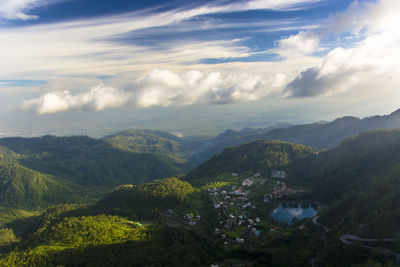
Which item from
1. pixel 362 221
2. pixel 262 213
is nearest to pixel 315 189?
pixel 262 213

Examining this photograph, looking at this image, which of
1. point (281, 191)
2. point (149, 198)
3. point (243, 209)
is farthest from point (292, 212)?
point (149, 198)

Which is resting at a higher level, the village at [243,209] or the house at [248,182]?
the house at [248,182]

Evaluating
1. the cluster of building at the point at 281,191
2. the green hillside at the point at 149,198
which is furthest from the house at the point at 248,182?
the green hillside at the point at 149,198

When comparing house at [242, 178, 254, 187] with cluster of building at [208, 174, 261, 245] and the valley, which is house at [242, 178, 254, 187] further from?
the valley

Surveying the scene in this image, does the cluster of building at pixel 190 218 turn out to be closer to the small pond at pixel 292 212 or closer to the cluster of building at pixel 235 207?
the cluster of building at pixel 235 207

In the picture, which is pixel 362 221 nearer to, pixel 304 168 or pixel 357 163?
pixel 357 163

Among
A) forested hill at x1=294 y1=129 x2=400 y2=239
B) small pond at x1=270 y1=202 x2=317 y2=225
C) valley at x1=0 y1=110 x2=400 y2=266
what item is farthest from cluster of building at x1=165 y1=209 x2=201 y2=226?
forested hill at x1=294 y1=129 x2=400 y2=239

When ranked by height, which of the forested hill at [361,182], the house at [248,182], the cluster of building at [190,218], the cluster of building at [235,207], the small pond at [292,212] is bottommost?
the small pond at [292,212]

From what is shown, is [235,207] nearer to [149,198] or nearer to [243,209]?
[243,209]

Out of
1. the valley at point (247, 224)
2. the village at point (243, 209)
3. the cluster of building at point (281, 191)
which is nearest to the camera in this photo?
the valley at point (247, 224)
